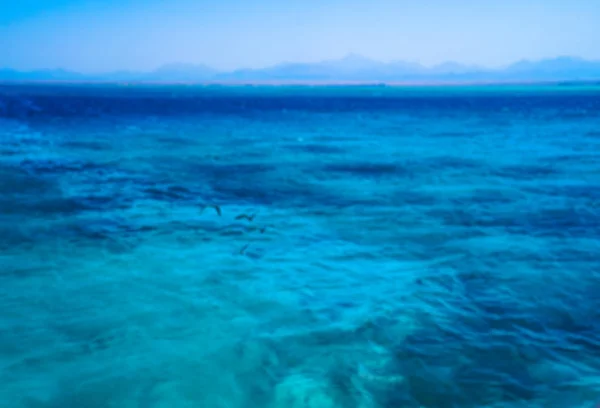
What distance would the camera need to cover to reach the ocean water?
777cm

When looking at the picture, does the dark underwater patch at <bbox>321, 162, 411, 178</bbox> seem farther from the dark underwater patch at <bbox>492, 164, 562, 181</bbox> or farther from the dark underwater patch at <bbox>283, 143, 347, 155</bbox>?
the dark underwater patch at <bbox>283, 143, 347, 155</bbox>

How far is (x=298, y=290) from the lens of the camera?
11250 mm

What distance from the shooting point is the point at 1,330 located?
9.28 meters

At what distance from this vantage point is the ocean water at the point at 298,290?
25.5 ft

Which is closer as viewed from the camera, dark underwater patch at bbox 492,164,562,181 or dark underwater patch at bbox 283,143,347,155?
dark underwater patch at bbox 492,164,562,181

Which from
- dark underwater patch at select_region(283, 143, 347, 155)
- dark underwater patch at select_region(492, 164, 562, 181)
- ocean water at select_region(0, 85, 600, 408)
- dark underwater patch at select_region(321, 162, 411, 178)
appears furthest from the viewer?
dark underwater patch at select_region(283, 143, 347, 155)

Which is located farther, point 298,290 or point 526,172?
point 526,172

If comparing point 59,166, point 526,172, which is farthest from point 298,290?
point 59,166

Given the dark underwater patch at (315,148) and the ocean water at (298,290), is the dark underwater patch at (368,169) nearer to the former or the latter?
the ocean water at (298,290)

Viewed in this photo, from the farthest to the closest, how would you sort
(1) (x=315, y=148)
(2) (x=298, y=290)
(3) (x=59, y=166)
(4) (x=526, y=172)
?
1. (1) (x=315, y=148)
2. (4) (x=526, y=172)
3. (3) (x=59, y=166)
4. (2) (x=298, y=290)

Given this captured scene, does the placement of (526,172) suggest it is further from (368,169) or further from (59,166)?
(59,166)

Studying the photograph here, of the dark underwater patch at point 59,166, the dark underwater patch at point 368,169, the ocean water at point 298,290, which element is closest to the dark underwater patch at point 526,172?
the ocean water at point 298,290

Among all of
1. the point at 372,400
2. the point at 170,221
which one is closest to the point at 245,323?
the point at 372,400

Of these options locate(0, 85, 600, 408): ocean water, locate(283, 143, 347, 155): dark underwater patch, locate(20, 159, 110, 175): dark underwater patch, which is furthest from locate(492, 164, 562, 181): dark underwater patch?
locate(20, 159, 110, 175): dark underwater patch
